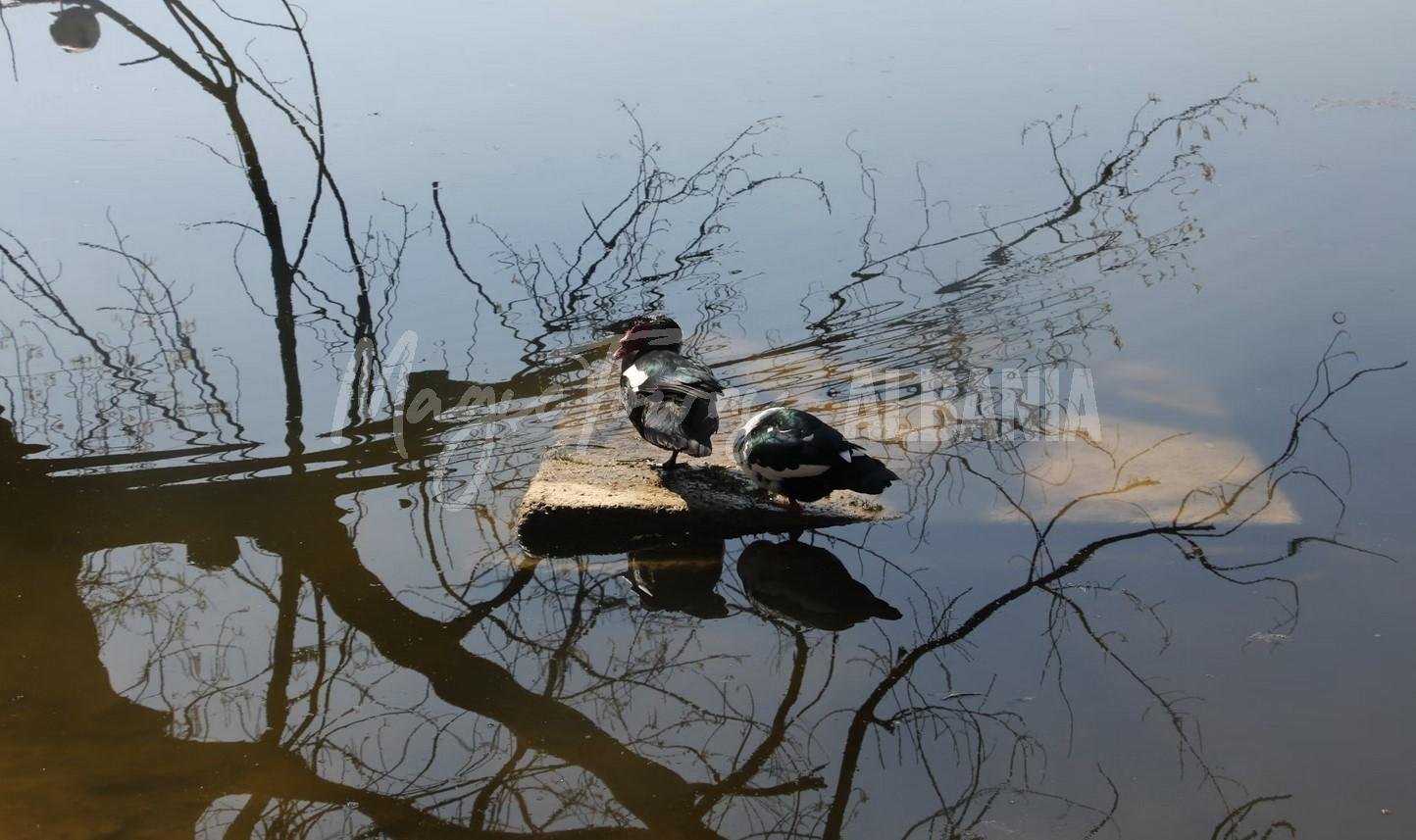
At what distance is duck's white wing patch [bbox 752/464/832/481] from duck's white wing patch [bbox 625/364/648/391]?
624 mm

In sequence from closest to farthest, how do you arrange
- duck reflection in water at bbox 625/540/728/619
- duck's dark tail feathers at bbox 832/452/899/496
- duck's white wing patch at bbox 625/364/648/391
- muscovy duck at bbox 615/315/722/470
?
1. duck reflection in water at bbox 625/540/728/619
2. duck's dark tail feathers at bbox 832/452/899/496
3. muscovy duck at bbox 615/315/722/470
4. duck's white wing patch at bbox 625/364/648/391

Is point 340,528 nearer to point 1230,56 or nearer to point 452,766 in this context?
point 452,766

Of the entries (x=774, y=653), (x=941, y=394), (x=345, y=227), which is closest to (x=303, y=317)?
(x=345, y=227)

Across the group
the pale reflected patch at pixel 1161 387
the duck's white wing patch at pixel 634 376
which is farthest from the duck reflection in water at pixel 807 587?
the pale reflected patch at pixel 1161 387

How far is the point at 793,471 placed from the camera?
4.14 metres

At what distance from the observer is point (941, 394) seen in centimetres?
527

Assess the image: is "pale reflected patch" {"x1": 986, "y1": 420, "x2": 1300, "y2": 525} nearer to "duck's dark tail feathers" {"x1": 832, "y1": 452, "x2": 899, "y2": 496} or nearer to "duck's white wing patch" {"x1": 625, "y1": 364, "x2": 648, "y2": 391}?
"duck's dark tail feathers" {"x1": 832, "y1": 452, "x2": 899, "y2": 496}

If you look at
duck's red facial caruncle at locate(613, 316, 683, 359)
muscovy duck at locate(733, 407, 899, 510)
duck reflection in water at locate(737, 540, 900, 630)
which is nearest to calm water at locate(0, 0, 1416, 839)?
duck reflection in water at locate(737, 540, 900, 630)

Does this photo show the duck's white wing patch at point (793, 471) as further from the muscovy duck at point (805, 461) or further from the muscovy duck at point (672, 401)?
the muscovy duck at point (672, 401)

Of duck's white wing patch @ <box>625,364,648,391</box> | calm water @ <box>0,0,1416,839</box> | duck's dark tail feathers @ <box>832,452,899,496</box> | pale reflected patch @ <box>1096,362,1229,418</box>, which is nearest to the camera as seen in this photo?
calm water @ <box>0,0,1416,839</box>

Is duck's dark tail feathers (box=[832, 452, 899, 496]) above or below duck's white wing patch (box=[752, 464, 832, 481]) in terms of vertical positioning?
below

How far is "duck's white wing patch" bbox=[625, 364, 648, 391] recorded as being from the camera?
4.63 meters

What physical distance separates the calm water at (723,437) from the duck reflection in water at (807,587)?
16 mm

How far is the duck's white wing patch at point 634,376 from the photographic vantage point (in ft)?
15.2
